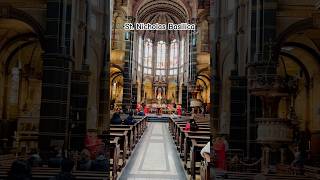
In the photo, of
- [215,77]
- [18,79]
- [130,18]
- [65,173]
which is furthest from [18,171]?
[130,18]

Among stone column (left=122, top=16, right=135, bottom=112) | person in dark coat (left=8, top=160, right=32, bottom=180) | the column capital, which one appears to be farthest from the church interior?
the column capital

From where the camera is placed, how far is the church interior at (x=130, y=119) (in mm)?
9844

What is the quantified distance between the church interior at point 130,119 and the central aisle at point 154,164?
0.04 m

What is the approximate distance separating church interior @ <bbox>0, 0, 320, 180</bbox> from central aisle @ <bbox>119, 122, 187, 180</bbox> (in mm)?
35

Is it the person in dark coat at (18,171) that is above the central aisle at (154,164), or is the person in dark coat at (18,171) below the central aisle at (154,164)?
above

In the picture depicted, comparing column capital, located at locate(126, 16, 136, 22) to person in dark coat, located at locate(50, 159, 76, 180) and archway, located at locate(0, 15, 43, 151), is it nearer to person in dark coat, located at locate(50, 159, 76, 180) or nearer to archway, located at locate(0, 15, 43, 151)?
archway, located at locate(0, 15, 43, 151)

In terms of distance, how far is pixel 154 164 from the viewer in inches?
548

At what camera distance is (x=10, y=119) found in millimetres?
15977

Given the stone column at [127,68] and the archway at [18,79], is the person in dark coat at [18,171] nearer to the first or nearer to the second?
the archway at [18,79]

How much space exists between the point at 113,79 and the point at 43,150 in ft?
104

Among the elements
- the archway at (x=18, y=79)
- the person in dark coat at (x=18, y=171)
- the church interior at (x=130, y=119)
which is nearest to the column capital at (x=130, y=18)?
the church interior at (x=130, y=119)

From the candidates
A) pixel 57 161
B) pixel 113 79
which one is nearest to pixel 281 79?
pixel 57 161

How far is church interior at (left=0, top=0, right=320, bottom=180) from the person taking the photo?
32.3ft

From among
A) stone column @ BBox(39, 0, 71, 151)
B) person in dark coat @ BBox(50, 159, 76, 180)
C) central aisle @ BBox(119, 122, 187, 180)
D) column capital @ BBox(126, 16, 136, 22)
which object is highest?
column capital @ BBox(126, 16, 136, 22)
